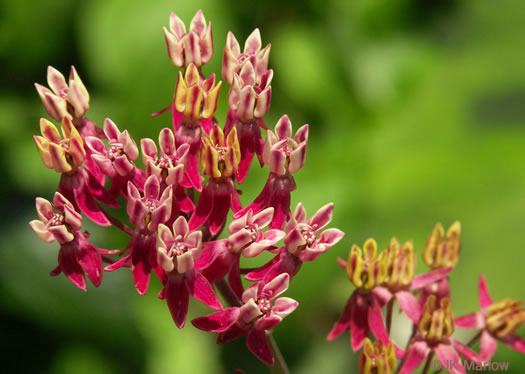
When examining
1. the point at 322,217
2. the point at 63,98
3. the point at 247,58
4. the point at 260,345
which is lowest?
the point at 260,345

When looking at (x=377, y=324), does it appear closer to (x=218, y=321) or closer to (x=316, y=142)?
(x=218, y=321)

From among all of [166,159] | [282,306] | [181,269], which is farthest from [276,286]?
[166,159]

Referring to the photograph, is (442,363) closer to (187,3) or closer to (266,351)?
(266,351)

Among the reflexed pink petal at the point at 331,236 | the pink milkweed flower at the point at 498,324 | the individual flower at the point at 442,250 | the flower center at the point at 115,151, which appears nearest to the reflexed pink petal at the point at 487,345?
the pink milkweed flower at the point at 498,324

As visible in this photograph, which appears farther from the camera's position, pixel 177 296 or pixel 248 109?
pixel 248 109

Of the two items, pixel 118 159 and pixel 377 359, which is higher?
pixel 118 159

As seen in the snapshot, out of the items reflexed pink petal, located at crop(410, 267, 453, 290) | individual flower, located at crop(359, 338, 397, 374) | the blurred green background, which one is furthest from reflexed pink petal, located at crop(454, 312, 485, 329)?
the blurred green background

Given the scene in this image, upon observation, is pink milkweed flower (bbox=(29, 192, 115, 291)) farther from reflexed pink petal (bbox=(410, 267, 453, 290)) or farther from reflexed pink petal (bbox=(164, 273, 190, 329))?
reflexed pink petal (bbox=(410, 267, 453, 290))

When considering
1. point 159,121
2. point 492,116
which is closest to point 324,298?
point 159,121
